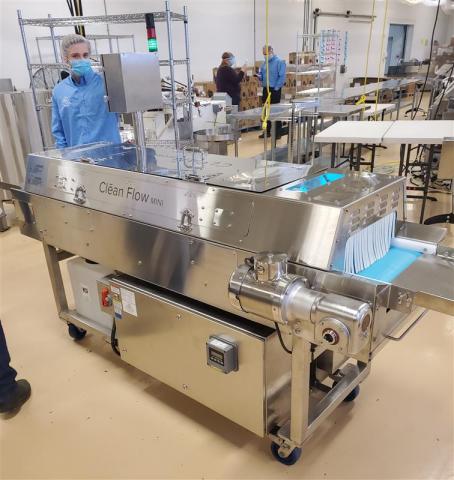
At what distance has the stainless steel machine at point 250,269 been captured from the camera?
94 cm

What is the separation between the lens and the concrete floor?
1.42 meters

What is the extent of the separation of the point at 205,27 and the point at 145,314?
6.33 m

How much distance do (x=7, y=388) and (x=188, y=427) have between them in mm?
752

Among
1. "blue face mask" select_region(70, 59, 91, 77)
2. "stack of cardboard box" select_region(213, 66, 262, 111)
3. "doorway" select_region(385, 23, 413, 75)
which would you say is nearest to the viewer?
"blue face mask" select_region(70, 59, 91, 77)

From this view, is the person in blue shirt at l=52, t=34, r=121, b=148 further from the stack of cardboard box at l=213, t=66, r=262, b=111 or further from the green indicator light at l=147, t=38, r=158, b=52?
the stack of cardboard box at l=213, t=66, r=262, b=111

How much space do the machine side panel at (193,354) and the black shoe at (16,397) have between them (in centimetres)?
48

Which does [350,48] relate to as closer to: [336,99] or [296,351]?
[336,99]

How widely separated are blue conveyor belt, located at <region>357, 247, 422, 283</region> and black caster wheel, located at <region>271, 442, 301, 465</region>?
2.27 feet

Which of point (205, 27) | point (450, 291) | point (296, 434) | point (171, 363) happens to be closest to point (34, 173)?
point (171, 363)

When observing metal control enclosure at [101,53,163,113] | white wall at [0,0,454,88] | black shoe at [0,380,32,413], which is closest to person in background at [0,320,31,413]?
black shoe at [0,380,32,413]

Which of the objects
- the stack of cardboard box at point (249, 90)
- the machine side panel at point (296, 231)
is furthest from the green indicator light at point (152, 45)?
the stack of cardboard box at point (249, 90)

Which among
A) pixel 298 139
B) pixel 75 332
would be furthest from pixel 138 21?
pixel 75 332

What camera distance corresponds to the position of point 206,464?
4.70 ft

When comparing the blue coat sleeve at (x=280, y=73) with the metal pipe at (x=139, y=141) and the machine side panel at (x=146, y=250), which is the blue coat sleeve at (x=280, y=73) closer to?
the metal pipe at (x=139, y=141)
